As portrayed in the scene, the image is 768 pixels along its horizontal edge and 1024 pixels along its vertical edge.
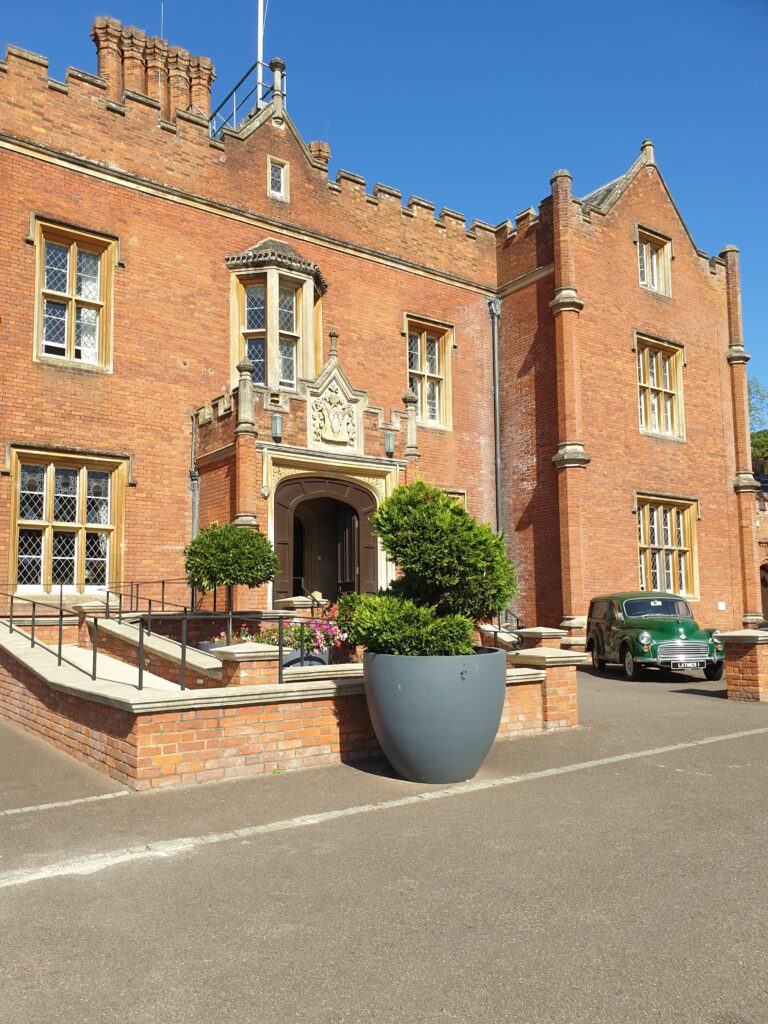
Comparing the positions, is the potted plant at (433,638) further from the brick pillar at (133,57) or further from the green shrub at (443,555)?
the brick pillar at (133,57)

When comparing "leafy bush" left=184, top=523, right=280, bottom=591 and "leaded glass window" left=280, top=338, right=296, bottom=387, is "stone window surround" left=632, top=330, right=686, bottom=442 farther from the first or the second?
"leafy bush" left=184, top=523, right=280, bottom=591

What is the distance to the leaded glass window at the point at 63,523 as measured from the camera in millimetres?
13500

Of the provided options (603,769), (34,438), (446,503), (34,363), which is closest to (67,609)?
(34,438)

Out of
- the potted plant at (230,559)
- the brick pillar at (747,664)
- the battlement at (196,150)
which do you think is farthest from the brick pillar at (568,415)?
the potted plant at (230,559)

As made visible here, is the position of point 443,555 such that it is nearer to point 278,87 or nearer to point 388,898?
point 388,898

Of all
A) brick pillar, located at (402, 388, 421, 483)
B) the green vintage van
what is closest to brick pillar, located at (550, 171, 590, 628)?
the green vintage van

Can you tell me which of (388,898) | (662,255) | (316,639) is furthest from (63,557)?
(662,255)

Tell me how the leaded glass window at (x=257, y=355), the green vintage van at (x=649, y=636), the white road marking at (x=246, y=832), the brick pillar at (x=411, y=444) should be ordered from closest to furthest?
the white road marking at (x=246, y=832) → the green vintage van at (x=649, y=636) → the brick pillar at (x=411, y=444) → the leaded glass window at (x=257, y=355)

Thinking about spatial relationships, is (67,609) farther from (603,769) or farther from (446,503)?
(603,769)

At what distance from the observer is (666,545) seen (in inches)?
808

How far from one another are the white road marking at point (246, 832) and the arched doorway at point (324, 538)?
26.1 feet

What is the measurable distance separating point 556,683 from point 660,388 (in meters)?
14.0

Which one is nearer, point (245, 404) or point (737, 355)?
point (245, 404)

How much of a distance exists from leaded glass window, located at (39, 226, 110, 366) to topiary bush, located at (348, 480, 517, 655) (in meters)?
9.12
